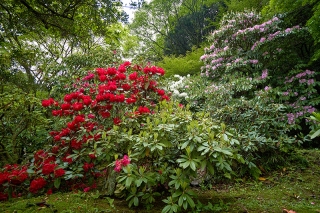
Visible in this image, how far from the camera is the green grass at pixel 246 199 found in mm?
2109

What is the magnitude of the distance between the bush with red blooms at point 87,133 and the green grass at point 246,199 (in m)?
0.25

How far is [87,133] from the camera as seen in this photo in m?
2.60

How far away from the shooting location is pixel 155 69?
2820 mm

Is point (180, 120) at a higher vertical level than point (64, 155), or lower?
higher

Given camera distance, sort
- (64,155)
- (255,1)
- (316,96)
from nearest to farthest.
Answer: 1. (64,155)
2. (316,96)
3. (255,1)

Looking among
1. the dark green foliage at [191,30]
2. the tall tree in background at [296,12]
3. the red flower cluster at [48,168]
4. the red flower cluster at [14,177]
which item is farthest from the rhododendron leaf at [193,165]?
the dark green foliage at [191,30]

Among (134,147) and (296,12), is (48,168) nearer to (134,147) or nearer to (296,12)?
(134,147)

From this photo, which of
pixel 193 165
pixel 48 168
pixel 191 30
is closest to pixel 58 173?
pixel 48 168

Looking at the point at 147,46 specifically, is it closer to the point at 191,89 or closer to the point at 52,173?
the point at 191,89

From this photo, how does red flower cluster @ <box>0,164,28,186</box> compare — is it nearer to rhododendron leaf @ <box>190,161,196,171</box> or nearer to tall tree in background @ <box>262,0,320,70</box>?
rhododendron leaf @ <box>190,161,196,171</box>

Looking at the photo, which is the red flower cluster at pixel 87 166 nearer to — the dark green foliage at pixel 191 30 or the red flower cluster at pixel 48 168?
the red flower cluster at pixel 48 168

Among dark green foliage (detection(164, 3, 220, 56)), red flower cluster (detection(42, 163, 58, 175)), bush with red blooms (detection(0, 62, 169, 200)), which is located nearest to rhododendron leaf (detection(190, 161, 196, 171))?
bush with red blooms (detection(0, 62, 169, 200))

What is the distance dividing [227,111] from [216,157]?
2275mm

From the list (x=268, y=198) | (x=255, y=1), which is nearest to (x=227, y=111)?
(x=268, y=198)
